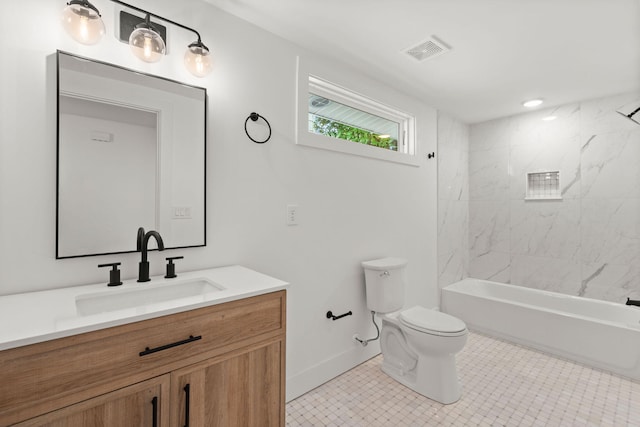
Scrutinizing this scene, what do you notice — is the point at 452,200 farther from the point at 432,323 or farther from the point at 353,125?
the point at 432,323

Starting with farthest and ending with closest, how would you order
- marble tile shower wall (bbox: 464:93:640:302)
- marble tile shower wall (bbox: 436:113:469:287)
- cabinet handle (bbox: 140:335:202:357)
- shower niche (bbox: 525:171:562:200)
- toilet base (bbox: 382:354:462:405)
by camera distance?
marble tile shower wall (bbox: 436:113:469:287), shower niche (bbox: 525:171:562:200), marble tile shower wall (bbox: 464:93:640:302), toilet base (bbox: 382:354:462:405), cabinet handle (bbox: 140:335:202:357)

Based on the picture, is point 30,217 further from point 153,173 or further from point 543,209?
point 543,209

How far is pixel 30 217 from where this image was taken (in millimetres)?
1191

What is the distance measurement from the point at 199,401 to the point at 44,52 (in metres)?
1.46

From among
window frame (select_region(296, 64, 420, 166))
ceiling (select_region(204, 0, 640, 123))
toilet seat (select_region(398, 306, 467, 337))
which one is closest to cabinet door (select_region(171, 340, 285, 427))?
toilet seat (select_region(398, 306, 467, 337))

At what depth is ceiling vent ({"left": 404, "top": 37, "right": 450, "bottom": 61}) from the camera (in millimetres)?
1991

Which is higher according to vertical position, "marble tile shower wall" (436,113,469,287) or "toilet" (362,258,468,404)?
"marble tile shower wall" (436,113,469,287)

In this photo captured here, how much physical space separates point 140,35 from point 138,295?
111cm

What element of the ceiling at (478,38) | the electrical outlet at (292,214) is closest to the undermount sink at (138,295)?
the electrical outlet at (292,214)

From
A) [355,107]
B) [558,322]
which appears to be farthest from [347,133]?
[558,322]

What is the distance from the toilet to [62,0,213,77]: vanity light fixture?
1697mm

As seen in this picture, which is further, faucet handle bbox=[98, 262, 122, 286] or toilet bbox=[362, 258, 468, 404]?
toilet bbox=[362, 258, 468, 404]

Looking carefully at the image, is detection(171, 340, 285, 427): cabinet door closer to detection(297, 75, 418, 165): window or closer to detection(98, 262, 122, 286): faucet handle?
detection(98, 262, 122, 286): faucet handle

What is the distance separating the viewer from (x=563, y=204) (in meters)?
3.12
